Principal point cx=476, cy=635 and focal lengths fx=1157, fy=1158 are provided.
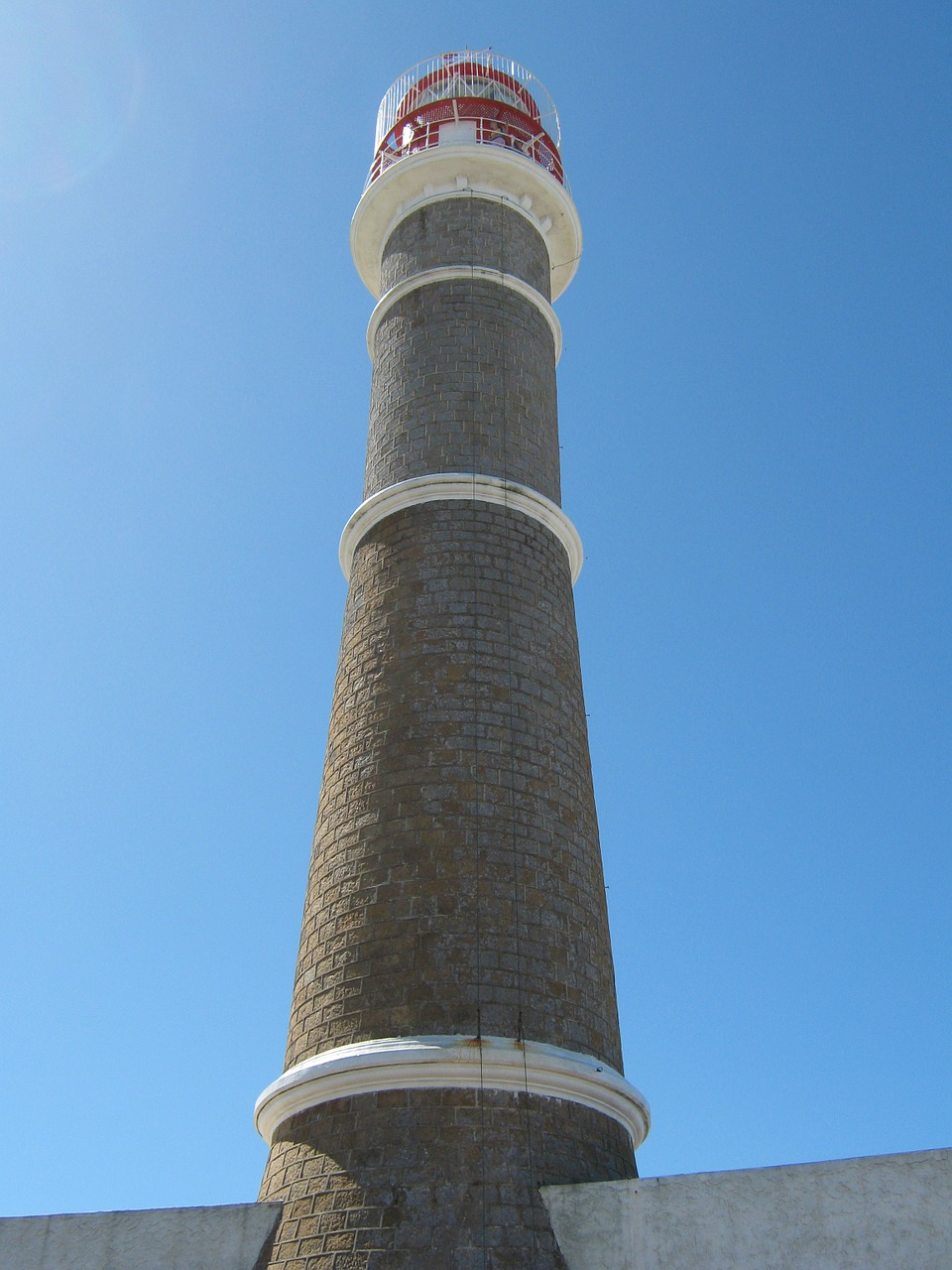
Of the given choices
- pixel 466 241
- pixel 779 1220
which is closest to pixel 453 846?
pixel 779 1220

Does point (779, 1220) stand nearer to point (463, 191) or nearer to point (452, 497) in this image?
point (452, 497)

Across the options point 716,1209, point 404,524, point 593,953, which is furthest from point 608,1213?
point 404,524

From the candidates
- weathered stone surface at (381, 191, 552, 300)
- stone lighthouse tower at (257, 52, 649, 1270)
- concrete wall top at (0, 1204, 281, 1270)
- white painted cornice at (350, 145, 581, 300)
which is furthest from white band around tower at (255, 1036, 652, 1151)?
white painted cornice at (350, 145, 581, 300)

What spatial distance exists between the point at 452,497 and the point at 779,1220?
24.9 ft

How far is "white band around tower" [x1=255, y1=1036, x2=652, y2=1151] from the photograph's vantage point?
9.16 meters

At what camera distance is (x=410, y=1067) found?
9164mm

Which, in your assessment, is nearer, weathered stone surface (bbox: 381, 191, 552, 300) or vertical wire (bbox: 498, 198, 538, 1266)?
vertical wire (bbox: 498, 198, 538, 1266)

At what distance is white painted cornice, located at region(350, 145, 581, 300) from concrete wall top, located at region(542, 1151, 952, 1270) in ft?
39.8

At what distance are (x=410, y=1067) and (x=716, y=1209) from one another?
2.51m

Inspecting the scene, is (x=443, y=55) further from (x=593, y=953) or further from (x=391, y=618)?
(x=593, y=953)

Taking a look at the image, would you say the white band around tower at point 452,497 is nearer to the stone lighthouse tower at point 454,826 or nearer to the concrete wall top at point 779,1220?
the stone lighthouse tower at point 454,826

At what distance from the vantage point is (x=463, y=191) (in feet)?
50.1

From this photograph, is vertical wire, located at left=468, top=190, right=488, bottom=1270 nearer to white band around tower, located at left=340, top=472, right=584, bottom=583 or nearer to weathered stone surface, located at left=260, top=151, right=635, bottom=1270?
weathered stone surface, located at left=260, top=151, right=635, bottom=1270

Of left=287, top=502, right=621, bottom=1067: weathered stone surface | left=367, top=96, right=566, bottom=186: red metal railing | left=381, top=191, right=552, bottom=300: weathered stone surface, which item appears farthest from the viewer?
left=367, top=96, right=566, bottom=186: red metal railing
